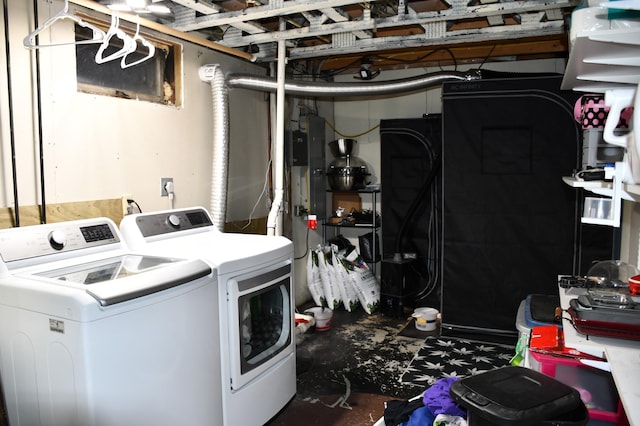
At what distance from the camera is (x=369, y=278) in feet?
16.0

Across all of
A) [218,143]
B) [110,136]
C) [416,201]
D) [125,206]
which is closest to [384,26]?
[218,143]

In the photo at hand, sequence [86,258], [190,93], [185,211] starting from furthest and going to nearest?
[190,93]
[185,211]
[86,258]

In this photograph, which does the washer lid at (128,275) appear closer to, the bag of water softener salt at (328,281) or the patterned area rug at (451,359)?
the patterned area rug at (451,359)

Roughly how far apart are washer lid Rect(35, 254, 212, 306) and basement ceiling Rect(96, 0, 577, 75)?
5.06 feet

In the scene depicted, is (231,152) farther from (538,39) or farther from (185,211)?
(538,39)

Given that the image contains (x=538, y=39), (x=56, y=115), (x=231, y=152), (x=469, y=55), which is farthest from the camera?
(x=469, y=55)

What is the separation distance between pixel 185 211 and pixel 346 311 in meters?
2.35

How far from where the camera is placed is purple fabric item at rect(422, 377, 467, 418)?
→ 5.63 feet

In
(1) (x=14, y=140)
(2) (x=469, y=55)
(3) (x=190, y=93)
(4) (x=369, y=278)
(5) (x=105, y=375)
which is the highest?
(2) (x=469, y=55)

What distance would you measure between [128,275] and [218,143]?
1.62m

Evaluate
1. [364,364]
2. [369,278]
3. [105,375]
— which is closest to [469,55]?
[369,278]

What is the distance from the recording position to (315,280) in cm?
495

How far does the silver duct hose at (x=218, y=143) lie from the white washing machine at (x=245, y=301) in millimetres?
Answer: 279

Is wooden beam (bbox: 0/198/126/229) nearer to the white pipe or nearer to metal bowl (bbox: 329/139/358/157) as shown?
the white pipe
